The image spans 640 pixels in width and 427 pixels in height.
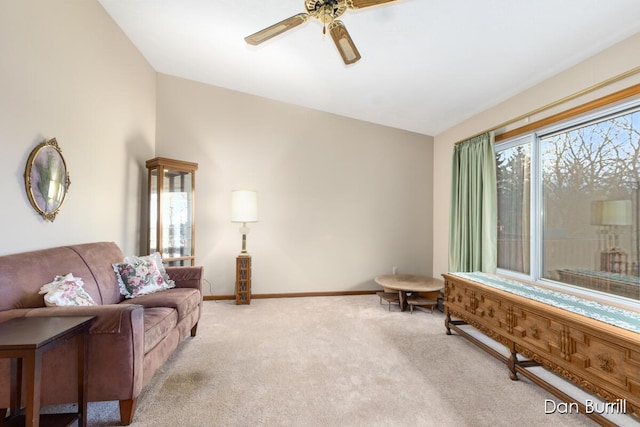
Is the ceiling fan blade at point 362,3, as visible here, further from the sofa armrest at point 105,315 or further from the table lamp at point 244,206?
the table lamp at point 244,206

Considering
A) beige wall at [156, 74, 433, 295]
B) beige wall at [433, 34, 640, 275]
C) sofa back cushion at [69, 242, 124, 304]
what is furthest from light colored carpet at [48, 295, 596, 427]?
beige wall at [433, 34, 640, 275]

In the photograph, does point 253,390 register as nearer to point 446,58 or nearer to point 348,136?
point 446,58

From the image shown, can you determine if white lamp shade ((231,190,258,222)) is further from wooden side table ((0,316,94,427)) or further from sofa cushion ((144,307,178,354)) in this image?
wooden side table ((0,316,94,427))

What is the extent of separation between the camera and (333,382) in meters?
2.06

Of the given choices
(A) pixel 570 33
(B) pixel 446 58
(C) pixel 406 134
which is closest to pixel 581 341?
(A) pixel 570 33

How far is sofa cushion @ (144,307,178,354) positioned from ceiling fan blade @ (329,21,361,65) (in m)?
2.26

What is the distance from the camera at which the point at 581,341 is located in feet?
5.52

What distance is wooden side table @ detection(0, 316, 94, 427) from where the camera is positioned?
1190 mm

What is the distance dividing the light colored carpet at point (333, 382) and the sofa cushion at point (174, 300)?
385 mm

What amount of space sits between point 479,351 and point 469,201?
174 cm

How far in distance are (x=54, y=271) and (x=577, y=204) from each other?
158 inches

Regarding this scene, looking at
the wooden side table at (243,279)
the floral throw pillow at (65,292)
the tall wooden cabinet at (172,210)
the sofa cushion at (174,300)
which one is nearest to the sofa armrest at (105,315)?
the floral throw pillow at (65,292)

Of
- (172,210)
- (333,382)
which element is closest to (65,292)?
(333,382)

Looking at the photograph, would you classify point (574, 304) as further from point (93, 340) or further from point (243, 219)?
point (243, 219)
